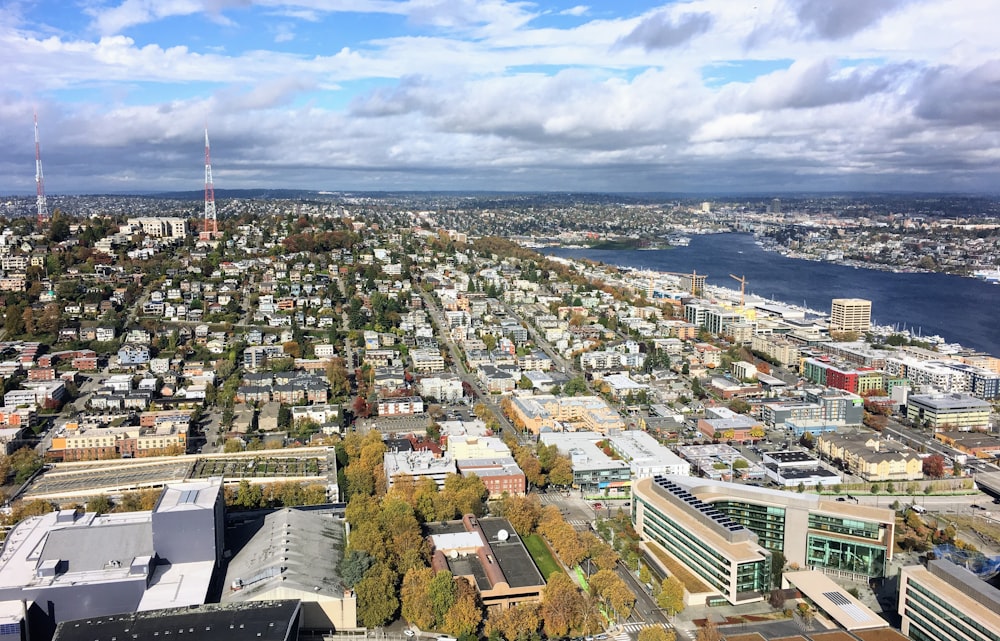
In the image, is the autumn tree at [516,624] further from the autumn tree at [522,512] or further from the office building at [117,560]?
the office building at [117,560]

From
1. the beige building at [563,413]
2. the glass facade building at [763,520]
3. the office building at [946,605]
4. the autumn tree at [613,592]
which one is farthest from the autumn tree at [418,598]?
the beige building at [563,413]

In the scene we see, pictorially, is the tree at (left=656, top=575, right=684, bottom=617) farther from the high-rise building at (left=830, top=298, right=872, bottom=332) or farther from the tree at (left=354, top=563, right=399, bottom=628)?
the high-rise building at (left=830, top=298, right=872, bottom=332)

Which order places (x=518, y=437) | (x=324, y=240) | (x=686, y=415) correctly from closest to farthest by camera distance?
(x=518, y=437)
(x=686, y=415)
(x=324, y=240)

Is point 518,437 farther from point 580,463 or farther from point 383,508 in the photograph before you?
point 383,508

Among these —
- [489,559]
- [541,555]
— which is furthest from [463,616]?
[541,555]

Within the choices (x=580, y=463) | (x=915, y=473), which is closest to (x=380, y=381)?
(x=580, y=463)
